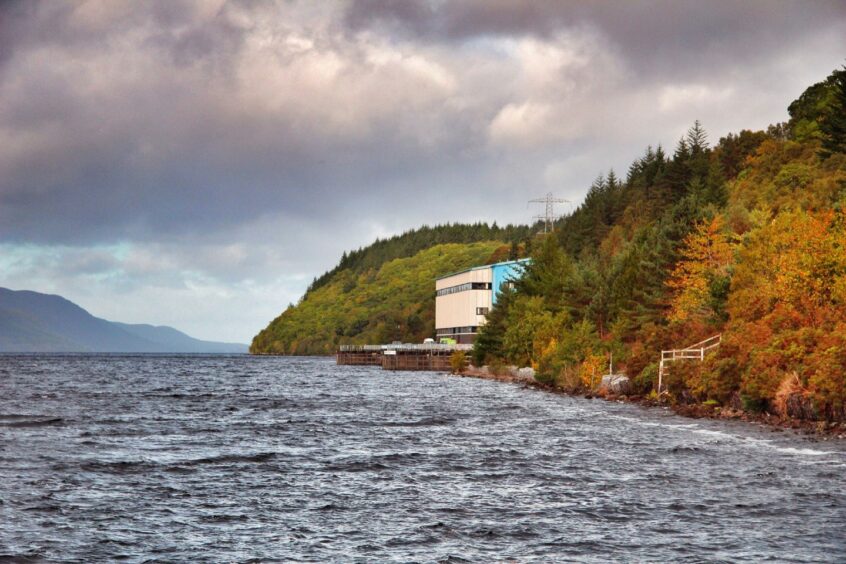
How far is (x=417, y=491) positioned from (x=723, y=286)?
53.1m

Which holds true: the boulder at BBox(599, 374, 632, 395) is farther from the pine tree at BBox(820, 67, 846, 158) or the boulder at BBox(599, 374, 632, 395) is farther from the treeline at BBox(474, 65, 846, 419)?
the pine tree at BBox(820, 67, 846, 158)

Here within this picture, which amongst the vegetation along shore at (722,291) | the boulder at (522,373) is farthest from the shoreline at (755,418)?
the boulder at (522,373)

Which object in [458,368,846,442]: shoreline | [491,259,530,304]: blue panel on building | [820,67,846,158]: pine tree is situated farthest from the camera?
[491,259,530,304]: blue panel on building

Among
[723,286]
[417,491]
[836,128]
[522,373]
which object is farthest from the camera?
[522,373]

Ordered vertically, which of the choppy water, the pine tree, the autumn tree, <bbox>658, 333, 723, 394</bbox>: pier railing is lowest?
the choppy water

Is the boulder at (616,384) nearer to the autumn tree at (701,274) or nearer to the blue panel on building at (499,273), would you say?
the autumn tree at (701,274)

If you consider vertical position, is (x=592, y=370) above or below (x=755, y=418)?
above

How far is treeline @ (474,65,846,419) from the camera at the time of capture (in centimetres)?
5459

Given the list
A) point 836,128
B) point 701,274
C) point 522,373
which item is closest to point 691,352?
point 701,274

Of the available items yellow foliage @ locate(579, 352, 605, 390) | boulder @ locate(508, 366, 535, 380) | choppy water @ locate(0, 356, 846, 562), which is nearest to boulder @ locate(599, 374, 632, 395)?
yellow foliage @ locate(579, 352, 605, 390)

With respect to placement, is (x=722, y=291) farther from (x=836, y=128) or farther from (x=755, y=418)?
(x=836, y=128)

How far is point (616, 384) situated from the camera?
Answer: 82375 mm

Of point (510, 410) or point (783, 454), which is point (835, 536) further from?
point (510, 410)

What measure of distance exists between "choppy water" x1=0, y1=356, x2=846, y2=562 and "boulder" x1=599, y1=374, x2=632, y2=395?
24.4m
